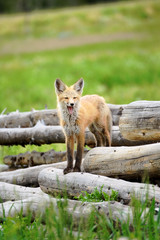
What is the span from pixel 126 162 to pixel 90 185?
1.60 feet

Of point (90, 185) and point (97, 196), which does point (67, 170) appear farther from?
point (97, 196)

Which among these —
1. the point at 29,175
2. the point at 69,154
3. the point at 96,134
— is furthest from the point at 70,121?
the point at 29,175

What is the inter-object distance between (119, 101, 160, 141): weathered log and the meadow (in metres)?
1.34

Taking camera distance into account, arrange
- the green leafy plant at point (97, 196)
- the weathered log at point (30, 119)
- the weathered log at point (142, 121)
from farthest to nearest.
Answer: the weathered log at point (30, 119) < the weathered log at point (142, 121) < the green leafy plant at point (97, 196)

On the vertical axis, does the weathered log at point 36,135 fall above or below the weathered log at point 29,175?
above

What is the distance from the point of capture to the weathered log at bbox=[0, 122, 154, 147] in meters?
7.20

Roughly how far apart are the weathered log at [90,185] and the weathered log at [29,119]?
229 centimetres

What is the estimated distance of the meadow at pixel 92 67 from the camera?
848cm

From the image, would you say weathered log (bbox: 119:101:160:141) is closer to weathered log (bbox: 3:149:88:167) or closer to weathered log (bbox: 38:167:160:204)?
weathered log (bbox: 38:167:160:204)

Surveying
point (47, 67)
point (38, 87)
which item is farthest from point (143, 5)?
point (38, 87)

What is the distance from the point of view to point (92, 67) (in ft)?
66.4

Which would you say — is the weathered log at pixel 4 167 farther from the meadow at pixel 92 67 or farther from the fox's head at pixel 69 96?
the fox's head at pixel 69 96

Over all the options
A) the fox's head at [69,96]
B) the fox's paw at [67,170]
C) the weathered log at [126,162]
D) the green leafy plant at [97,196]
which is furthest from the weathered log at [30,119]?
the green leafy plant at [97,196]

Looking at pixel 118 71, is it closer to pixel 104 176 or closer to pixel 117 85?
pixel 117 85
